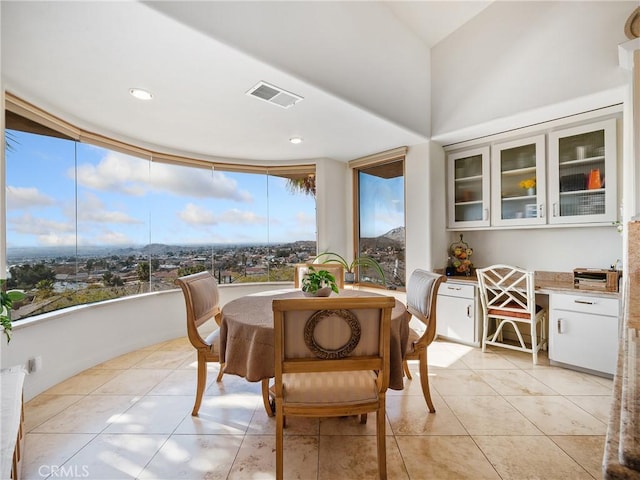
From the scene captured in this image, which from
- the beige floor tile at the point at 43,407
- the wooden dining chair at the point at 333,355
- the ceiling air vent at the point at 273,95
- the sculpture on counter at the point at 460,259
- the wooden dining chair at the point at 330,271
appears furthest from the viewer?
the sculpture on counter at the point at 460,259

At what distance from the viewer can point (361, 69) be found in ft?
8.43

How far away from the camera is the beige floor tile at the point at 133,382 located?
234 centimetres

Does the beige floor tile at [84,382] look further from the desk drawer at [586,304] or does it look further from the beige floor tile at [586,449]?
the desk drawer at [586,304]

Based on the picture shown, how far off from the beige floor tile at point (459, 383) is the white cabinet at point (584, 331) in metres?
0.86

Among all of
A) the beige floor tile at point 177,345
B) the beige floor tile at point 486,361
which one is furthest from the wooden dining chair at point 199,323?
the beige floor tile at point 486,361

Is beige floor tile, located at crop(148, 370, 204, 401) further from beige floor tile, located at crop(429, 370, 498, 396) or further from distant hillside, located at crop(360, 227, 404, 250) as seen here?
distant hillside, located at crop(360, 227, 404, 250)

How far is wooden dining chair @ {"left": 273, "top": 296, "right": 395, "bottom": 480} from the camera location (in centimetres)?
135

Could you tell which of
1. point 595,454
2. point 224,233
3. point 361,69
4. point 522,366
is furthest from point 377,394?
point 224,233

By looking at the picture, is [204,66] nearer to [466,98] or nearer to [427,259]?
[466,98]

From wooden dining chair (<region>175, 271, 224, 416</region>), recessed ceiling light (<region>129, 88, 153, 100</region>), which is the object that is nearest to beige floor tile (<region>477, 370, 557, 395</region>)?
wooden dining chair (<region>175, 271, 224, 416</region>)

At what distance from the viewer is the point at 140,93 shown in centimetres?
225

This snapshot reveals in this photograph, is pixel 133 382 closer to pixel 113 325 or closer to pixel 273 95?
pixel 113 325

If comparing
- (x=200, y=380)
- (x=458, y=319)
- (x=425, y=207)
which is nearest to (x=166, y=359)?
(x=200, y=380)

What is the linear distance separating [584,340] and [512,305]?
59 cm
